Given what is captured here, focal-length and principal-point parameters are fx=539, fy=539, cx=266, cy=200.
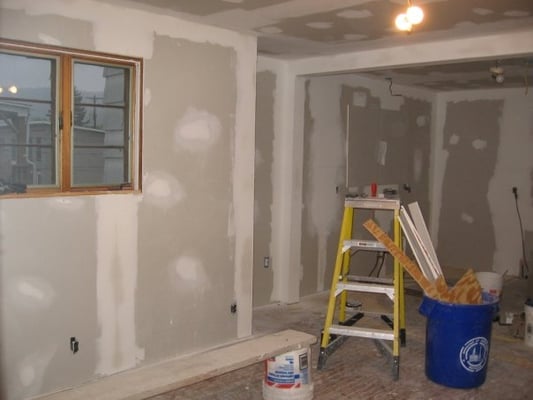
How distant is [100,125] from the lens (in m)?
3.50

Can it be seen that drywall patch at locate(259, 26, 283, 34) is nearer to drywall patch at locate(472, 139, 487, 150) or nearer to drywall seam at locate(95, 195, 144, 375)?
drywall seam at locate(95, 195, 144, 375)

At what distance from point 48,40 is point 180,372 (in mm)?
1999

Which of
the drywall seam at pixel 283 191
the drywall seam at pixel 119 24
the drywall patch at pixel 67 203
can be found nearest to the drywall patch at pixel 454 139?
the drywall seam at pixel 283 191

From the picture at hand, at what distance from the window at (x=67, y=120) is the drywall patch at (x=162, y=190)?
0.09 m

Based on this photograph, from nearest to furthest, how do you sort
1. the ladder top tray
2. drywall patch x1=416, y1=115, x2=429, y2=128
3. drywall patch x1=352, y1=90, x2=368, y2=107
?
1. the ladder top tray
2. drywall patch x1=352, y1=90, x2=368, y2=107
3. drywall patch x1=416, y1=115, x2=429, y2=128

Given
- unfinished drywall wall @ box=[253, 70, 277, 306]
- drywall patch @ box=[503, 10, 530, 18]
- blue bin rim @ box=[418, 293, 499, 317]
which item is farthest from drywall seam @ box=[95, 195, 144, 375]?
drywall patch @ box=[503, 10, 530, 18]

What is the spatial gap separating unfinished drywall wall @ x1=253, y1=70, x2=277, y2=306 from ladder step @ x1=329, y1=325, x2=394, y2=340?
1.62 meters

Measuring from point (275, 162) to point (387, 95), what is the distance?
2.10m

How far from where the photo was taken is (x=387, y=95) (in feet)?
21.8

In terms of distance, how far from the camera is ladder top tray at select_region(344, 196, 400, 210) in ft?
12.4

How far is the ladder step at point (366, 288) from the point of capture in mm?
3699

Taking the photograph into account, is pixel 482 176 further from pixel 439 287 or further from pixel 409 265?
pixel 409 265

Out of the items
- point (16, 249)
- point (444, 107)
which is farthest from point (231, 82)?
point (444, 107)

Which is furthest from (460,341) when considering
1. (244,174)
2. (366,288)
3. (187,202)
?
(187,202)
